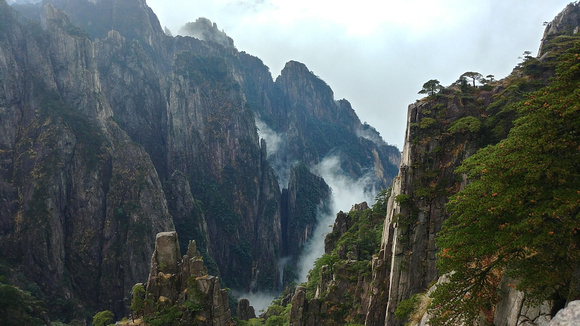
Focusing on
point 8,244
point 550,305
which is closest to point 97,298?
point 8,244

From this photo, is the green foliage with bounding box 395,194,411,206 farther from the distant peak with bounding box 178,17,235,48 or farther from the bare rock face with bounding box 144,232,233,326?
the distant peak with bounding box 178,17,235,48

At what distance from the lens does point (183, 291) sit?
32188mm

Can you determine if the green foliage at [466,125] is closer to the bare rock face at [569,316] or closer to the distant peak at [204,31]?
the bare rock face at [569,316]

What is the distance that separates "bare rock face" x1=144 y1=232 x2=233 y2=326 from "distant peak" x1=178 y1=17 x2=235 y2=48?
172m

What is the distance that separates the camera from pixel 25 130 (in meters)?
76.1

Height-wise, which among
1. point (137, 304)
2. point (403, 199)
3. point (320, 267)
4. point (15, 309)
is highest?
point (403, 199)

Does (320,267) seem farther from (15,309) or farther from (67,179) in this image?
(67,179)

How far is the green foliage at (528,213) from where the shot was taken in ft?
23.4

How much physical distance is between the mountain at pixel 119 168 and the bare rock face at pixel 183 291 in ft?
130

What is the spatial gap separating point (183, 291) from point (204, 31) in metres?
182

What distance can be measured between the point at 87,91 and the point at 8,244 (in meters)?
43.9

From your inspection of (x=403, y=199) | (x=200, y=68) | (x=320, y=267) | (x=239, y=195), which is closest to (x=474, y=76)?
(x=403, y=199)

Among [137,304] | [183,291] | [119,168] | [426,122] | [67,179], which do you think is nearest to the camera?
[426,122]

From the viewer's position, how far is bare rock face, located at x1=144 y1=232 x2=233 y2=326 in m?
30.7
